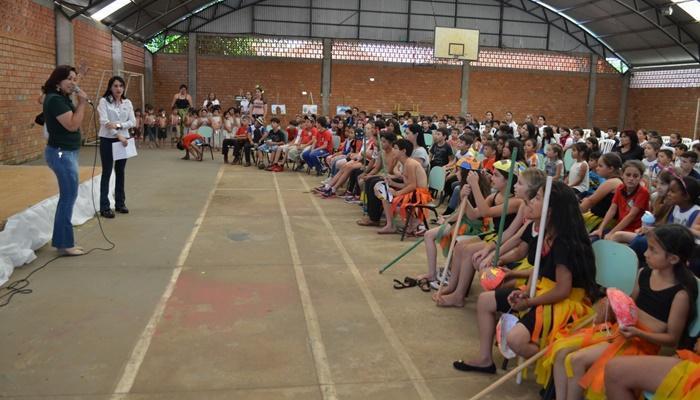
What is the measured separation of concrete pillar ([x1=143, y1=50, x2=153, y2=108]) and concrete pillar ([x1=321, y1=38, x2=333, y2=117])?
6.29m

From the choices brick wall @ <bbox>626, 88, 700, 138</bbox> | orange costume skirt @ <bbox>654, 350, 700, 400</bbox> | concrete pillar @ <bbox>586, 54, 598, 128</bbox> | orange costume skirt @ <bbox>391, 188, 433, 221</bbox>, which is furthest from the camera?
concrete pillar @ <bbox>586, 54, 598, 128</bbox>

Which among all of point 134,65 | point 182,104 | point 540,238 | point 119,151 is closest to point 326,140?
point 119,151

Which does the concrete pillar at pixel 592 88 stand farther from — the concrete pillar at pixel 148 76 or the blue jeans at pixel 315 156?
the concrete pillar at pixel 148 76

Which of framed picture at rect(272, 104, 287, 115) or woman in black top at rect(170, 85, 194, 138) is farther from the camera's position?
framed picture at rect(272, 104, 287, 115)

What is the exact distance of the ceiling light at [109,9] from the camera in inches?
585

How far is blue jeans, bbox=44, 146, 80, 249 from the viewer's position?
4941 mm

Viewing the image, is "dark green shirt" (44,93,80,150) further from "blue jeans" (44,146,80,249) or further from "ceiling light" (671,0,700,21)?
"ceiling light" (671,0,700,21)

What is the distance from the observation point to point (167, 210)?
291 inches

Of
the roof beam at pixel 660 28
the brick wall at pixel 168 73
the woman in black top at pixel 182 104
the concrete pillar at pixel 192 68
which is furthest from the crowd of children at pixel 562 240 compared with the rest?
the brick wall at pixel 168 73

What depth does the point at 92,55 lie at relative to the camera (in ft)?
49.4

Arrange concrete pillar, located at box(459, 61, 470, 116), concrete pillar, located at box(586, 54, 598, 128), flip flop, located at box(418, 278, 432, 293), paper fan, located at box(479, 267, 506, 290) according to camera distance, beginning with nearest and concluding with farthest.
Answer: paper fan, located at box(479, 267, 506, 290) < flip flop, located at box(418, 278, 432, 293) < concrete pillar, located at box(459, 61, 470, 116) < concrete pillar, located at box(586, 54, 598, 128)

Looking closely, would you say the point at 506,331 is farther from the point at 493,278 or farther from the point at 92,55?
the point at 92,55

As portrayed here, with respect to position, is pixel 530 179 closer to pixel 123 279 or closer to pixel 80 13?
pixel 123 279

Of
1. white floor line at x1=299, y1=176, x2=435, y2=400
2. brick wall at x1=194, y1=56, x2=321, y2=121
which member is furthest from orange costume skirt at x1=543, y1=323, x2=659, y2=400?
brick wall at x1=194, y1=56, x2=321, y2=121
